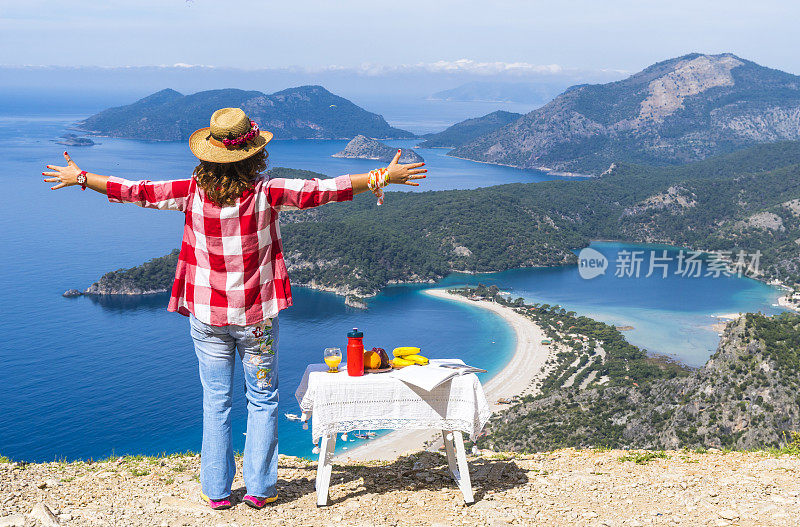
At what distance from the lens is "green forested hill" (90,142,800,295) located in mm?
99500

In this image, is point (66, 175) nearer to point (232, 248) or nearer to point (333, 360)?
point (232, 248)

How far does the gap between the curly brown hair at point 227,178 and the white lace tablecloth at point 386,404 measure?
1.91m

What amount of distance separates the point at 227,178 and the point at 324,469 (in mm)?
2830

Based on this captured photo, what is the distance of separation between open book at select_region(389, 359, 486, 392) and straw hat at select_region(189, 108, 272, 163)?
96.0 inches

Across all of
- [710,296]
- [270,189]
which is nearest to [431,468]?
[270,189]

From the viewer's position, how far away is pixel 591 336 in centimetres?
7362

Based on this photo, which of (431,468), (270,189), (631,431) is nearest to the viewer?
(270,189)

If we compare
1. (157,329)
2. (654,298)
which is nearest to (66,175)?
(157,329)

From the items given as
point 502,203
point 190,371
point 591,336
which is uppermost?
point 502,203

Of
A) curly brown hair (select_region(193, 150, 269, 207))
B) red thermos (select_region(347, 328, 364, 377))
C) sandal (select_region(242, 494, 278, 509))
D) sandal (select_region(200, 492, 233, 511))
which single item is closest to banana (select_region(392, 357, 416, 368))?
red thermos (select_region(347, 328, 364, 377))

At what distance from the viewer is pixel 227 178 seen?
5.54 metres

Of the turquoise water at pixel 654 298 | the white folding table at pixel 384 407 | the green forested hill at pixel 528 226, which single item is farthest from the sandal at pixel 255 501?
the green forested hill at pixel 528 226

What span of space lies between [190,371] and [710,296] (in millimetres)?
72087

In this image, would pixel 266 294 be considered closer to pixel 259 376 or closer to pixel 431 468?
pixel 259 376
